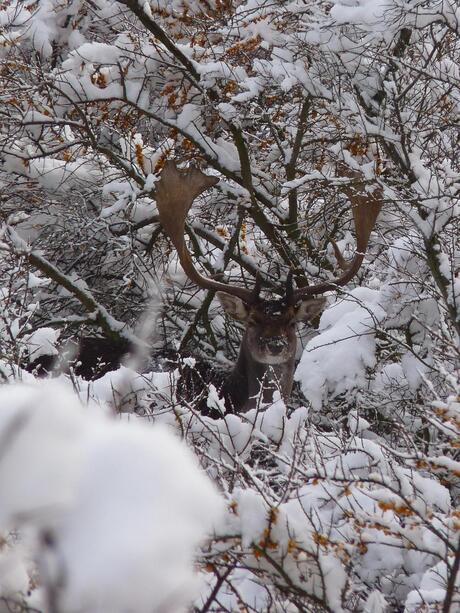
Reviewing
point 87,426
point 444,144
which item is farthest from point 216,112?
point 87,426

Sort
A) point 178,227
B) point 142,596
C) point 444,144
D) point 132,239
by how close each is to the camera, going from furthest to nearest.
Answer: point 132,239 < point 178,227 < point 444,144 < point 142,596

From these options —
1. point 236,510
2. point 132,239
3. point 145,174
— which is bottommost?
point 236,510

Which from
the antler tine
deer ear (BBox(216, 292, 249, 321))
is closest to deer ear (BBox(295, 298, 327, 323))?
deer ear (BBox(216, 292, 249, 321))

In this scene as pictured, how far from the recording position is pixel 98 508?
120cm

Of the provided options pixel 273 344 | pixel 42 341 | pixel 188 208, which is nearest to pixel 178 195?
pixel 188 208

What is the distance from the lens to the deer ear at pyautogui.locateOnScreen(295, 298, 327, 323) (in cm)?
777

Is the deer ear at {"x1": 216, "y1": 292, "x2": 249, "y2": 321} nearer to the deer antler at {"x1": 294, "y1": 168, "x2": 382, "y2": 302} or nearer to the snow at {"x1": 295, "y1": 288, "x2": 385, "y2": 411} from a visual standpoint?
the deer antler at {"x1": 294, "y1": 168, "x2": 382, "y2": 302}

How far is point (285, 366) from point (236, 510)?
5247 mm

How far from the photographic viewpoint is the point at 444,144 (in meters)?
6.96

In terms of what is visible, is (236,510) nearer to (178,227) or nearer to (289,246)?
(178,227)

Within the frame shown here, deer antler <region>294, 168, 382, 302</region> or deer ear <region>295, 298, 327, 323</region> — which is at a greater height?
deer antler <region>294, 168, 382, 302</region>

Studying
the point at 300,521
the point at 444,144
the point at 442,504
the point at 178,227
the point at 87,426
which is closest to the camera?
the point at 87,426

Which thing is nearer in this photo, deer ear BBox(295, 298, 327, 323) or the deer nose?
the deer nose

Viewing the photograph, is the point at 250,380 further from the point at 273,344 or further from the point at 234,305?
the point at 234,305
